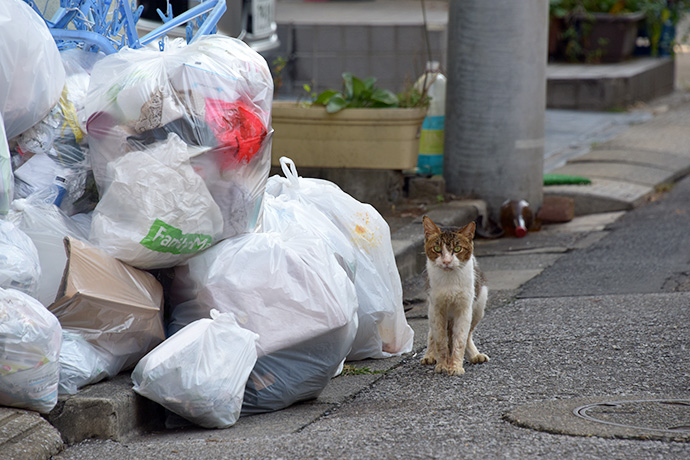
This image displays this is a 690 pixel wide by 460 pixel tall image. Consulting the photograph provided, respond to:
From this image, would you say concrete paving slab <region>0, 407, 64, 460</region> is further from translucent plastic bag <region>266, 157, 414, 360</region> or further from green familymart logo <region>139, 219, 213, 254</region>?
translucent plastic bag <region>266, 157, 414, 360</region>

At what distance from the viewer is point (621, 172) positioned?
23.2 ft

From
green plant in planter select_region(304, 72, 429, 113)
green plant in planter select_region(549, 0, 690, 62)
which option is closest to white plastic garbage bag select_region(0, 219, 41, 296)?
green plant in planter select_region(304, 72, 429, 113)

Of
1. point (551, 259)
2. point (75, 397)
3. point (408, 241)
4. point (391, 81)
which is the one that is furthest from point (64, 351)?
point (391, 81)

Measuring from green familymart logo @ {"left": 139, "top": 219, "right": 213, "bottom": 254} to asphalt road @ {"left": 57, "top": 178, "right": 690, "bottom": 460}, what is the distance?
59 centimetres

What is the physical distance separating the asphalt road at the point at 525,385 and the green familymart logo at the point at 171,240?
595 mm

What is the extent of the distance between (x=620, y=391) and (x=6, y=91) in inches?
88.0

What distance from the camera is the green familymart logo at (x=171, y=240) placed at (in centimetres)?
290

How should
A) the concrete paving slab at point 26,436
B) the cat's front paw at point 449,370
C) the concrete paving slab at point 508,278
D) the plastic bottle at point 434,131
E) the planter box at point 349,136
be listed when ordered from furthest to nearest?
the plastic bottle at point 434,131 → the planter box at point 349,136 → the concrete paving slab at point 508,278 → the cat's front paw at point 449,370 → the concrete paving slab at point 26,436

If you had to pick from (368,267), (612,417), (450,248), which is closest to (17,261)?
(368,267)

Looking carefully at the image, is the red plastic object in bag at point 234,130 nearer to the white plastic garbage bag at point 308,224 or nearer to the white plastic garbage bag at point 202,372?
the white plastic garbage bag at point 308,224

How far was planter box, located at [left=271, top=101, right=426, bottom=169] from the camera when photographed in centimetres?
542

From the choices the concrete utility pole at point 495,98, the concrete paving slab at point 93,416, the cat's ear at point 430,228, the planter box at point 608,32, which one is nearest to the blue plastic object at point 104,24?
the cat's ear at point 430,228

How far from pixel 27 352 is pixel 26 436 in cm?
23

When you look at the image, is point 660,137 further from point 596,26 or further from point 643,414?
point 643,414
